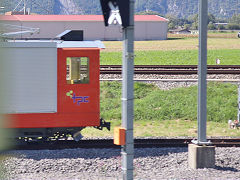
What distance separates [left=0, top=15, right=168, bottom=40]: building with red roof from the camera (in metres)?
74.2

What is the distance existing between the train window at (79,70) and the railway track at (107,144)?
5.15ft

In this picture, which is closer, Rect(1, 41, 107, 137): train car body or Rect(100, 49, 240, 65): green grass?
Rect(1, 41, 107, 137): train car body

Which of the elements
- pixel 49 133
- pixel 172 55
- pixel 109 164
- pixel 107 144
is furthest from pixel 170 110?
pixel 172 55

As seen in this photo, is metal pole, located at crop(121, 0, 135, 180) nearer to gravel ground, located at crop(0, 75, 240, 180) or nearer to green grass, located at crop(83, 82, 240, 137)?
gravel ground, located at crop(0, 75, 240, 180)

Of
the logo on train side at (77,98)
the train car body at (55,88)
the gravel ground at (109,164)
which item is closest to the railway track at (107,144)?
the train car body at (55,88)

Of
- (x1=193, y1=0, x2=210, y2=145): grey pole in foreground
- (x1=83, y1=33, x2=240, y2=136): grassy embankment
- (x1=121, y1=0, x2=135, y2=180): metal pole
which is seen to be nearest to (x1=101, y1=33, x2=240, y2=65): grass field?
(x1=83, y1=33, x2=240, y2=136): grassy embankment

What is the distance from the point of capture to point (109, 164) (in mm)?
9766

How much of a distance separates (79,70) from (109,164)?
2.61m

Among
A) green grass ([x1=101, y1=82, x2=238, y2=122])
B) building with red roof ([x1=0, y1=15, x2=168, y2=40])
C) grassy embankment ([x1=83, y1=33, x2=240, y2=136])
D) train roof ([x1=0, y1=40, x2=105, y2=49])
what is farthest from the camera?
building with red roof ([x1=0, y1=15, x2=168, y2=40])

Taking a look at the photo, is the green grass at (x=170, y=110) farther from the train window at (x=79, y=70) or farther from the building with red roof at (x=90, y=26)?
the building with red roof at (x=90, y=26)

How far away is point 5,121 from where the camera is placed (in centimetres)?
226

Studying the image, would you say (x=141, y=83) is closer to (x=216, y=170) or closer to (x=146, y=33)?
(x=216, y=170)

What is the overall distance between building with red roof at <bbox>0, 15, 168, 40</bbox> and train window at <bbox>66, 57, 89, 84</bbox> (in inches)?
2366

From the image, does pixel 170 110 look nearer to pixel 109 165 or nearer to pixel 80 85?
pixel 80 85
